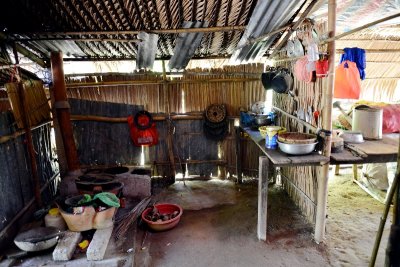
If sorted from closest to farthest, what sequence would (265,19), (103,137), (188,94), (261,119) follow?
1. (265,19)
2. (261,119)
3. (188,94)
4. (103,137)

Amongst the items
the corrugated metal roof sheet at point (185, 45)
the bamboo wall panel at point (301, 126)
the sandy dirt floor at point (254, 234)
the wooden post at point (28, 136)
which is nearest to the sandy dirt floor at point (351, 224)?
the sandy dirt floor at point (254, 234)

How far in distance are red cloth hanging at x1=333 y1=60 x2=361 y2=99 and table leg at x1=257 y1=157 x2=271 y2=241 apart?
1.67m

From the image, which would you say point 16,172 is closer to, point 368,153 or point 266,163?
point 266,163

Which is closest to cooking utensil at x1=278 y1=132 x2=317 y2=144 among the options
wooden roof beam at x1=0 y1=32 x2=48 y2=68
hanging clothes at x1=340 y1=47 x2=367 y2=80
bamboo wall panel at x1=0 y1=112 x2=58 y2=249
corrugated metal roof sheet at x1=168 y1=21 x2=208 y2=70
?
hanging clothes at x1=340 y1=47 x2=367 y2=80

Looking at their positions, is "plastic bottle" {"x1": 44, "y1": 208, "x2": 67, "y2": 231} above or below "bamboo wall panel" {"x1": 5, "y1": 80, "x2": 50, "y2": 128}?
below

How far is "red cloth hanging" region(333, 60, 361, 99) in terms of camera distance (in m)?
4.76

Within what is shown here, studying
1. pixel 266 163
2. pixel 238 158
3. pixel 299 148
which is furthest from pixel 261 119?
pixel 299 148

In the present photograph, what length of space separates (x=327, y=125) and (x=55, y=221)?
458 centimetres

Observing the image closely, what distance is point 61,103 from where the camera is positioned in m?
6.00

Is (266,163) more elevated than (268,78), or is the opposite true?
(268,78)

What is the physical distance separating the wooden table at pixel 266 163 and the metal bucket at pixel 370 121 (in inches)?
55.4

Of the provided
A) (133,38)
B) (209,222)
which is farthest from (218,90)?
(209,222)

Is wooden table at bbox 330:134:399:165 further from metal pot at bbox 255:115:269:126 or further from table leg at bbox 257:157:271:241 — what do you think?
metal pot at bbox 255:115:269:126

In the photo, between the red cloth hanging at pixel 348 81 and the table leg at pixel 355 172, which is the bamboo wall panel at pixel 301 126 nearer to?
the red cloth hanging at pixel 348 81
